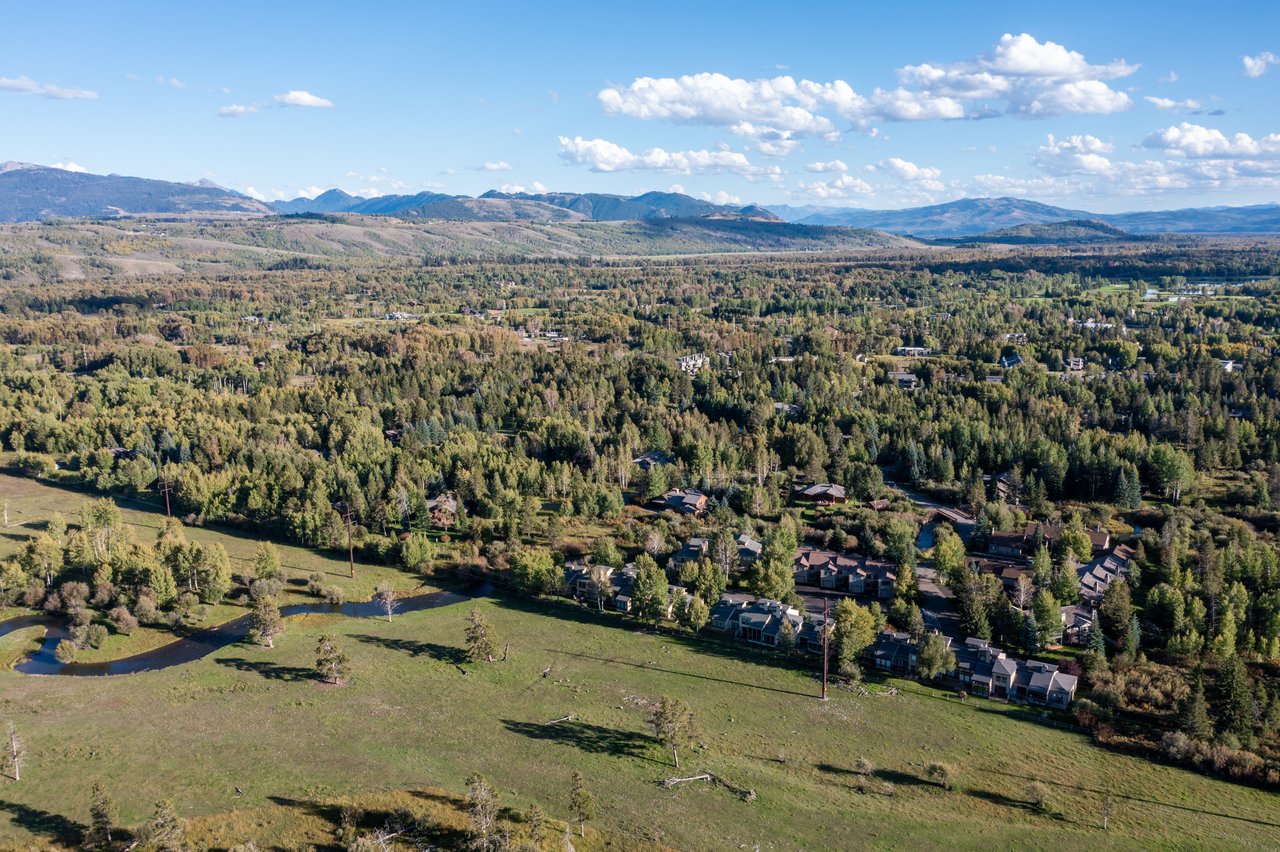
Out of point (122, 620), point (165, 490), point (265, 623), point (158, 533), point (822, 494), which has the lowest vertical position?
point (122, 620)

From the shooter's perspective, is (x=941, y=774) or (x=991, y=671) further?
(x=991, y=671)

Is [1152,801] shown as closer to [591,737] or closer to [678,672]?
[678,672]

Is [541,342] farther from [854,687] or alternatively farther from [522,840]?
[522,840]

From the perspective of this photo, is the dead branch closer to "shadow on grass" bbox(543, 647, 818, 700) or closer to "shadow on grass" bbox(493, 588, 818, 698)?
"shadow on grass" bbox(543, 647, 818, 700)

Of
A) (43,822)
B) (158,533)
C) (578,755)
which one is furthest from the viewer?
(158,533)

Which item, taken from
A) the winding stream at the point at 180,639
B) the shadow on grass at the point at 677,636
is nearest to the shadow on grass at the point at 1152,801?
the shadow on grass at the point at 677,636

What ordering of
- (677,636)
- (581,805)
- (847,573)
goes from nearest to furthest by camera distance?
1. (581,805)
2. (677,636)
3. (847,573)

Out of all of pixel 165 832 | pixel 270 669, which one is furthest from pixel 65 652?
pixel 165 832
